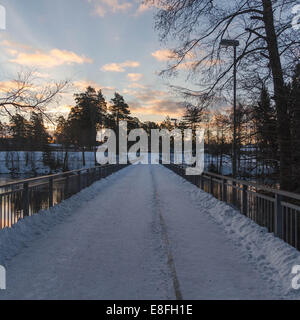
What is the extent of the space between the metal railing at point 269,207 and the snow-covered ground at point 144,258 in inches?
11.2

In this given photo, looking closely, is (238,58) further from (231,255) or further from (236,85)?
(231,255)

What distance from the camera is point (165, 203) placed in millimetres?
10375

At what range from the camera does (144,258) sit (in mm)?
4730

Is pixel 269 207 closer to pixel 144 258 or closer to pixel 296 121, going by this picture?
pixel 296 121

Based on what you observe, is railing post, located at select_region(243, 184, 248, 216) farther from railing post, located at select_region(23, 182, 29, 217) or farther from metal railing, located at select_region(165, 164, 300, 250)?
railing post, located at select_region(23, 182, 29, 217)

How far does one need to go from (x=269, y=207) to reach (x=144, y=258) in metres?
3.33

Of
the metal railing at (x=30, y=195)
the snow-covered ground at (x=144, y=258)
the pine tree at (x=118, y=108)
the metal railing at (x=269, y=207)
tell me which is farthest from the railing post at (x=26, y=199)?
the pine tree at (x=118, y=108)

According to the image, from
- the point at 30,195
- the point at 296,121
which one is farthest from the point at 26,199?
the point at 296,121

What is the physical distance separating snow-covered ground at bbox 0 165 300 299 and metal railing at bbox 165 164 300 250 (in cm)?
28

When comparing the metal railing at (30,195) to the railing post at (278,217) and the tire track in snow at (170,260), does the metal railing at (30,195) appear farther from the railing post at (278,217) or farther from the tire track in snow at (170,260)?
the railing post at (278,217)

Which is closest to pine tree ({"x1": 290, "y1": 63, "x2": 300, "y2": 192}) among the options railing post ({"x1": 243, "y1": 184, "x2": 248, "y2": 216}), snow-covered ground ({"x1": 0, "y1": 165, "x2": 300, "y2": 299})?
railing post ({"x1": 243, "y1": 184, "x2": 248, "y2": 216})
